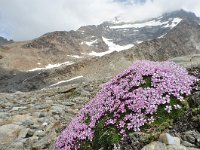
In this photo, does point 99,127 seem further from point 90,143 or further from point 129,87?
point 129,87

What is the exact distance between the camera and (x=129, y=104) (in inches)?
375

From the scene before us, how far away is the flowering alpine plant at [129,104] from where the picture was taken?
9211 millimetres

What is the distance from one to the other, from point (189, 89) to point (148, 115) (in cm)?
122

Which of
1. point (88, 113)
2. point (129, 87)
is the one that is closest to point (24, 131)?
point (88, 113)

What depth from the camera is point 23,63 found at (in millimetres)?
186750

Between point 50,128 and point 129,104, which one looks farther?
point 50,128

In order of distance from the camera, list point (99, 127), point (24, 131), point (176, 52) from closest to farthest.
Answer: point (99, 127) < point (24, 131) < point (176, 52)

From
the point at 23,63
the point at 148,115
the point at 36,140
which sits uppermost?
the point at 23,63

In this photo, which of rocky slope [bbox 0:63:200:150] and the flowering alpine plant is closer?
rocky slope [bbox 0:63:200:150]

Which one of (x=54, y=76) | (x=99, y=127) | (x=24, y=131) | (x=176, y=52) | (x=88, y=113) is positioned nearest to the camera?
(x=99, y=127)

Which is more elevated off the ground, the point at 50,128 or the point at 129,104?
the point at 129,104

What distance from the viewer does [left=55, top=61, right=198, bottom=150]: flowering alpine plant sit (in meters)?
9.21

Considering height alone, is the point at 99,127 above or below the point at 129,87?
below

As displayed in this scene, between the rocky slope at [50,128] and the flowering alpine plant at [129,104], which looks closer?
the rocky slope at [50,128]
